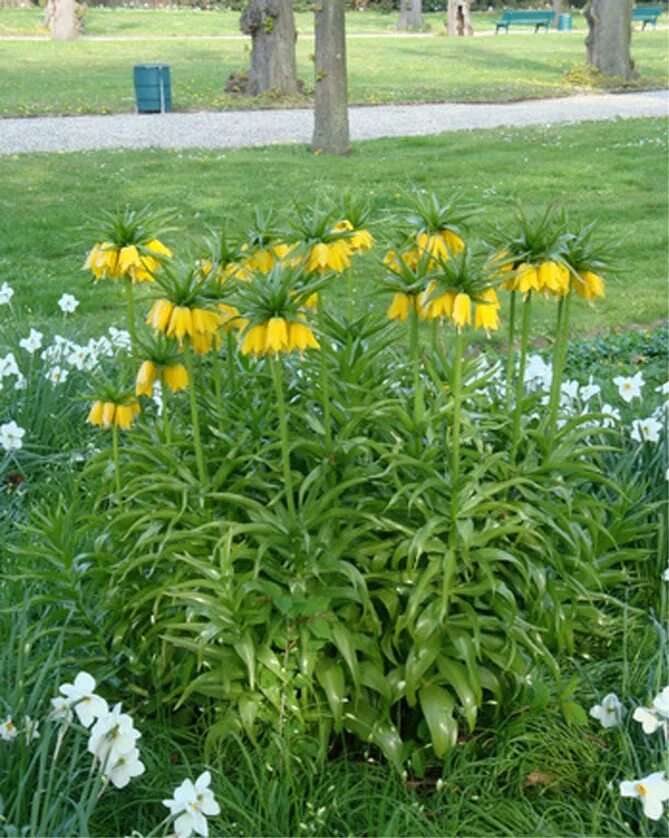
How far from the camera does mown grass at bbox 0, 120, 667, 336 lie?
767cm

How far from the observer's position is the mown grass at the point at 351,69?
19516mm

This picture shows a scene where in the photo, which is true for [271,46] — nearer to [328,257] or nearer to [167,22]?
[328,257]

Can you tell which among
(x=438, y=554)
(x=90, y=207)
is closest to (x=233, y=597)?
(x=438, y=554)

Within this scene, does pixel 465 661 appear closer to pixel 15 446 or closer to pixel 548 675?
pixel 548 675

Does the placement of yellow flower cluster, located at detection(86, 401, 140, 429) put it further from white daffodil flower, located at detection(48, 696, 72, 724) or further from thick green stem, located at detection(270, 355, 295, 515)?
white daffodil flower, located at detection(48, 696, 72, 724)

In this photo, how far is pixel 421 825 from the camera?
2564 mm

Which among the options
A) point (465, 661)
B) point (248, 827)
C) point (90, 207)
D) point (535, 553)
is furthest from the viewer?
point (90, 207)

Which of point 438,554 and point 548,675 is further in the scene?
point 548,675

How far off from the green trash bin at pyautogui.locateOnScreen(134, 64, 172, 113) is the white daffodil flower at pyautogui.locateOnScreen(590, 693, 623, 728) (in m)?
15.8

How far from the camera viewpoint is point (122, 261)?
115 inches

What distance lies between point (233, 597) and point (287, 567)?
Result: 19 cm

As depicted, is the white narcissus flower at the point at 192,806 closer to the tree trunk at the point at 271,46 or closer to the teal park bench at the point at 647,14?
the tree trunk at the point at 271,46

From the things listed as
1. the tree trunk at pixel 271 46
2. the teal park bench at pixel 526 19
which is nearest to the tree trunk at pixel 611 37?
the tree trunk at pixel 271 46

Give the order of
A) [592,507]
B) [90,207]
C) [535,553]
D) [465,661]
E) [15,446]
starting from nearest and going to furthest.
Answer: [465,661], [535,553], [592,507], [15,446], [90,207]
